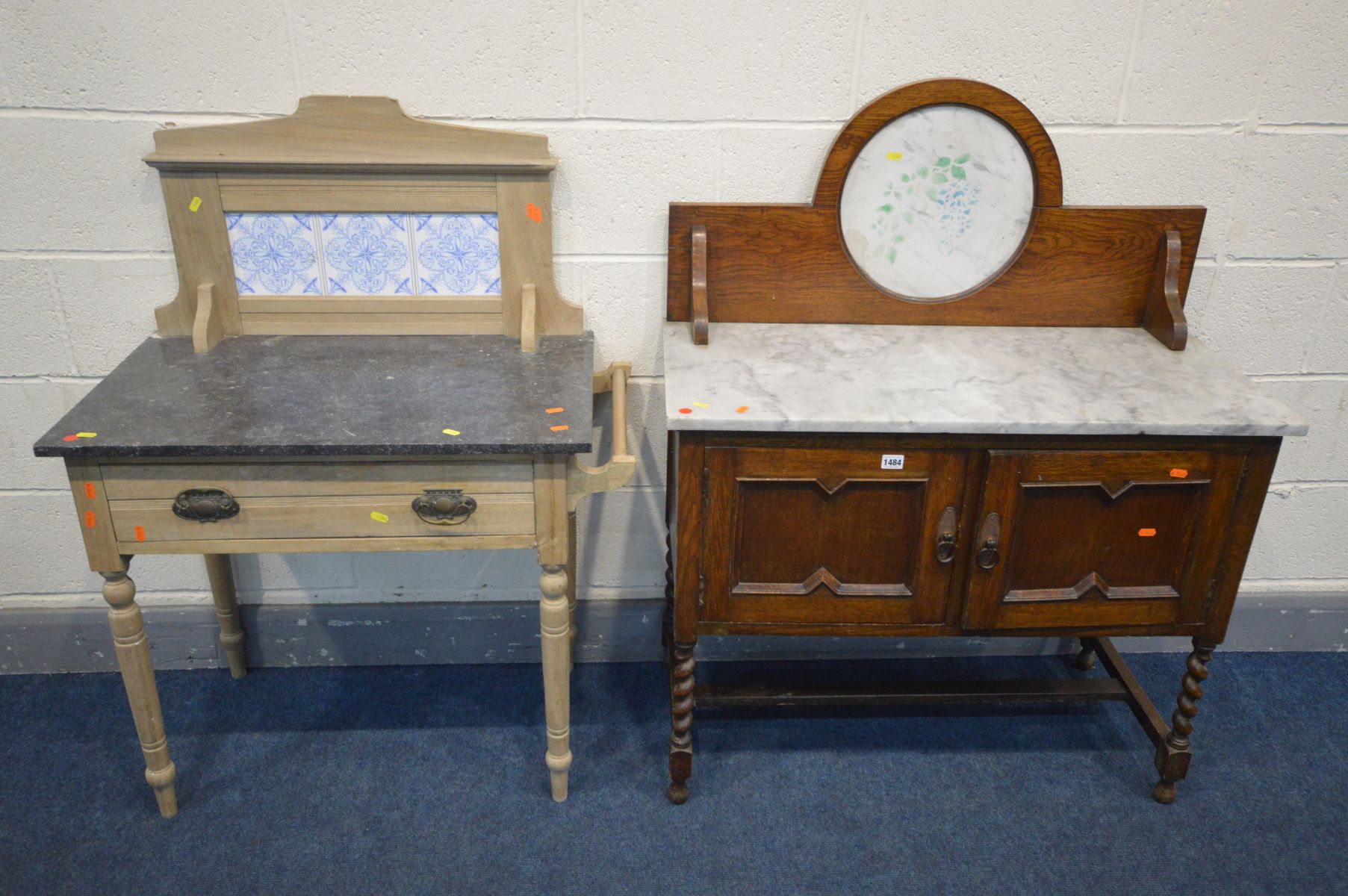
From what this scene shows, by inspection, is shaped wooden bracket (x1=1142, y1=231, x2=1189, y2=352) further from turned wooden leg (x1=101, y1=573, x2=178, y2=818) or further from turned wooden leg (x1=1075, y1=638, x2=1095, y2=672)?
turned wooden leg (x1=101, y1=573, x2=178, y2=818)

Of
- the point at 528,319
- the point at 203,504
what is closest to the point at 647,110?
the point at 528,319

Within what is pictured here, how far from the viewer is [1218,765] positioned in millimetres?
2131

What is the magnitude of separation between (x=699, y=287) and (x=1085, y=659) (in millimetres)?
1340

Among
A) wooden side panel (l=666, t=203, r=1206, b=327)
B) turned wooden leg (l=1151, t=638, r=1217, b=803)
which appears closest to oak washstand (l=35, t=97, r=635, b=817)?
wooden side panel (l=666, t=203, r=1206, b=327)

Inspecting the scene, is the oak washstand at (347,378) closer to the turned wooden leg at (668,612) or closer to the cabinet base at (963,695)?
the turned wooden leg at (668,612)

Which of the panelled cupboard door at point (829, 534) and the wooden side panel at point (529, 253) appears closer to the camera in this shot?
the panelled cupboard door at point (829, 534)

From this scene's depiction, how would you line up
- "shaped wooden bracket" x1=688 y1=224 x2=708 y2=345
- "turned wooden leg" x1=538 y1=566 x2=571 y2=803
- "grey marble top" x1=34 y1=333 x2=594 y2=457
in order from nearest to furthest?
"grey marble top" x1=34 y1=333 x2=594 y2=457, "turned wooden leg" x1=538 y1=566 x2=571 y2=803, "shaped wooden bracket" x1=688 y1=224 x2=708 y2=345

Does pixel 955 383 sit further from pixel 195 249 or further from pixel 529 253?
pixel 195 249

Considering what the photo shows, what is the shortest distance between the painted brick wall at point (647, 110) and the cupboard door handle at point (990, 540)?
73cm

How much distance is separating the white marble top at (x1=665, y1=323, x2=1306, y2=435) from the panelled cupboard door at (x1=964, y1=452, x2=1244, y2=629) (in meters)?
0.07

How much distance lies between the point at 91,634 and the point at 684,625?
1447 millimetres

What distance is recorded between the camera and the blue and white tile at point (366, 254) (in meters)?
1.95

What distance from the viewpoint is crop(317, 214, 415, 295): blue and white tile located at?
76.8 inches

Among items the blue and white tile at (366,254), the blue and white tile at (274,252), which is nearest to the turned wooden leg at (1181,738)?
the blue and white tile at (366,254)
